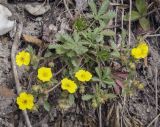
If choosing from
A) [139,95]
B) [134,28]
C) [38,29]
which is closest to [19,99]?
[38,29]

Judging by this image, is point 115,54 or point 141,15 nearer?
point 115,54

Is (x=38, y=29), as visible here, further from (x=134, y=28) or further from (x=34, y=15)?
(x=134, y=28)

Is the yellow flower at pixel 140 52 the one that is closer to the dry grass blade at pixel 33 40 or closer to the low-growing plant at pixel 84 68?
the low-growing plant at pixel 84 68

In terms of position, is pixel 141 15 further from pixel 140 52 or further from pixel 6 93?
pixel 6 93

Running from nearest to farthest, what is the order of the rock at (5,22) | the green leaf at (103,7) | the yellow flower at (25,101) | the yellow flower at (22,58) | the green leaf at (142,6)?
the yellow flower at (25,101), the yellow flower at (22,58), the rock at (5,22), the green leaf at (103,7), the green leaf at (142,6)

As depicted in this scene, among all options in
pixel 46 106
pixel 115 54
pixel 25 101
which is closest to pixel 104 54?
pixel 115 54

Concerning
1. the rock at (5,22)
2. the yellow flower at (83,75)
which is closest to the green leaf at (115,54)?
the yellow flower at (83,75)
